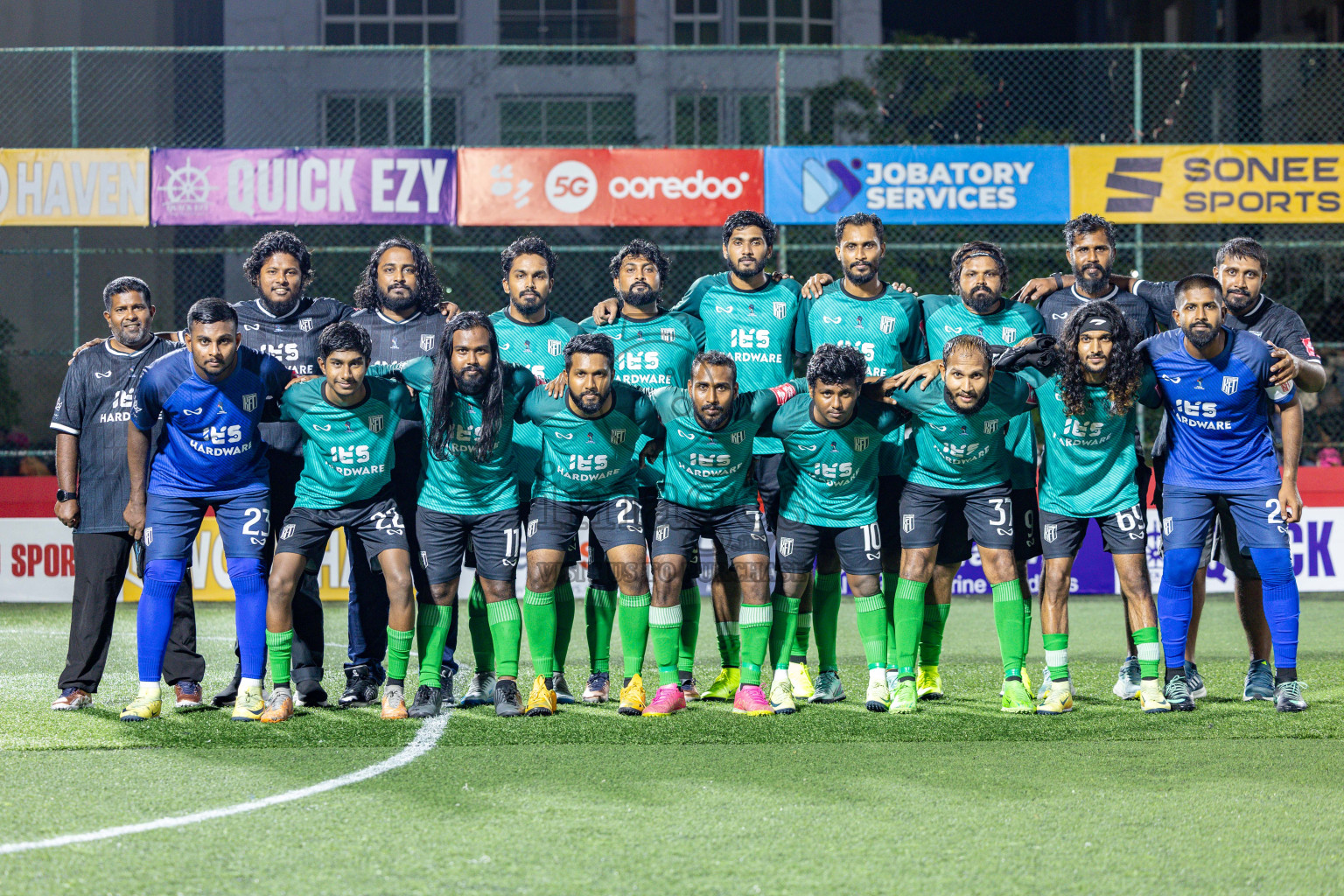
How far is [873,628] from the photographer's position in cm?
619

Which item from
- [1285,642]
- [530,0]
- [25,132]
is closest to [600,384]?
[1285,642]

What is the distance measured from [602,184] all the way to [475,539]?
23.7 feet

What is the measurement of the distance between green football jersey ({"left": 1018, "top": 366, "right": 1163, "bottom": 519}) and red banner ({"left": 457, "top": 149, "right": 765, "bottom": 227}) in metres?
7.00

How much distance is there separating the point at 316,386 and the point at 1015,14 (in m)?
22.7

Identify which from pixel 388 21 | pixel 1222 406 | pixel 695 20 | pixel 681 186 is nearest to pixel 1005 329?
pixel 1222 406

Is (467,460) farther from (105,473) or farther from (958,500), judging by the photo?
(958,500)

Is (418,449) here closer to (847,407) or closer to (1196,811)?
(847,407)

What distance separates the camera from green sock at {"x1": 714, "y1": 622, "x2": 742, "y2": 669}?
6.62 m

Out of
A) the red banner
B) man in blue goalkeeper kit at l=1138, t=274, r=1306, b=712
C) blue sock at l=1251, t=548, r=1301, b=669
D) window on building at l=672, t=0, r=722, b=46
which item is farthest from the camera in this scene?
window on building at l=672, t=0, r=722, b=46

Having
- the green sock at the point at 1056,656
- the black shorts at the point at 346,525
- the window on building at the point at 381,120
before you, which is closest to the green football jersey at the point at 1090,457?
the green sock at the point at 1056,656

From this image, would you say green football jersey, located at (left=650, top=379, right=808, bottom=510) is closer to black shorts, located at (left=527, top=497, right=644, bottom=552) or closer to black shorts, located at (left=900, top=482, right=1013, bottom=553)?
black shorts, located at (left=527, top=497, right=644, bottom=552)

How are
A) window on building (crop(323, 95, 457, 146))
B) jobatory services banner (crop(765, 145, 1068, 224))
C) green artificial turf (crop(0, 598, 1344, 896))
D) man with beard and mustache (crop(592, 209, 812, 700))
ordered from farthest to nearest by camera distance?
window on building (crop(323, 95, 457, 146)) → jobatory services banner (crop(765, 145, 1068, 224)) → man with beard and mustache (crop(592, 209, 812, 700)) → green artificial turf (crop(0, 598, 1344, 896))

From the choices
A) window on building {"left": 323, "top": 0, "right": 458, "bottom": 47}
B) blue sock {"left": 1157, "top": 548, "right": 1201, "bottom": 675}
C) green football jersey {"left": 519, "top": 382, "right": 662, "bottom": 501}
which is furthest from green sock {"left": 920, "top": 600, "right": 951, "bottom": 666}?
window on building {"left": 323, "top": 0, "right": 458, "bottom": 47}

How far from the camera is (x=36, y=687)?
22.8 ft
